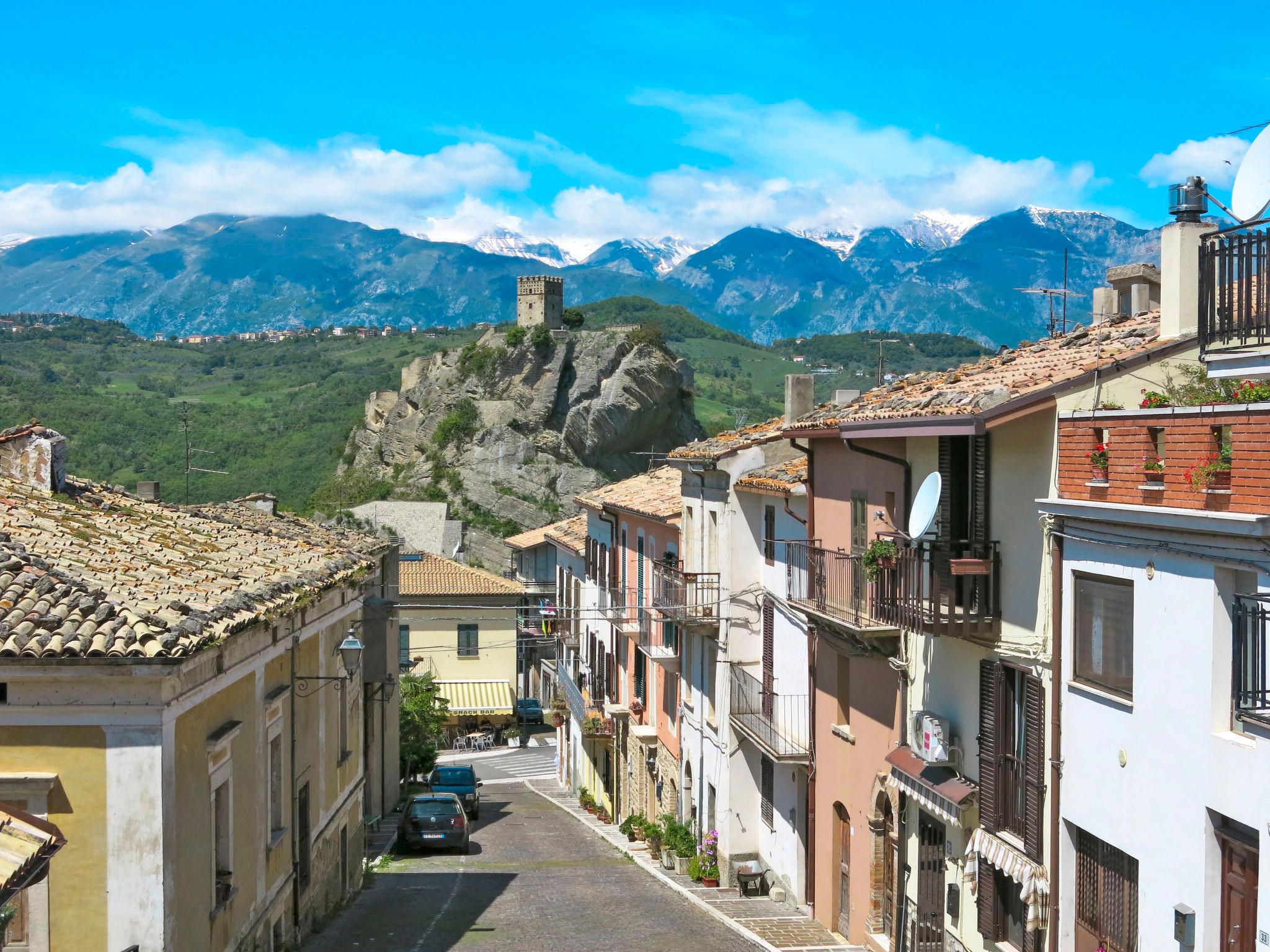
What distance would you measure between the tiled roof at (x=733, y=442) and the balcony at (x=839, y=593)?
152 inches

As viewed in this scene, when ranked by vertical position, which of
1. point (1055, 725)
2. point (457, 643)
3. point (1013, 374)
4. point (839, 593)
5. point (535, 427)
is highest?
point (535, 427)

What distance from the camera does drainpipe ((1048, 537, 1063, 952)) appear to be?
12188mm

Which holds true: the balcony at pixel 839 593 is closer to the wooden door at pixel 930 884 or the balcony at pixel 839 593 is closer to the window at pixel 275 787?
the wooden door at pixel 930 884

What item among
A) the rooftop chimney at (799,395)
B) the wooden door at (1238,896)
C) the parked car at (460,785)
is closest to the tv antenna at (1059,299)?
the rooftop chimney at (799,395)

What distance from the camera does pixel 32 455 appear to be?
687 inches

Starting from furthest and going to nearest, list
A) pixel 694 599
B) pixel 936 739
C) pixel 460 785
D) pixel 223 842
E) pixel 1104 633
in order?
pixel 460 785 < pixel 694 599 < pixel 936 739 < pixel 223 842 < pixel 1104 633

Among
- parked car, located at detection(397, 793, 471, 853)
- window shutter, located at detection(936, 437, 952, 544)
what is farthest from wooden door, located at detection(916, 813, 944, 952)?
parked car, located at detection(397, 793, 471, 853)

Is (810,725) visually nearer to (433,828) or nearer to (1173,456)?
(433,828)

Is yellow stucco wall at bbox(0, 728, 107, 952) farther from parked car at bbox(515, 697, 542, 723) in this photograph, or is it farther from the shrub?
the shrub

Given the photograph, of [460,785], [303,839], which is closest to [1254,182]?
[303,839]

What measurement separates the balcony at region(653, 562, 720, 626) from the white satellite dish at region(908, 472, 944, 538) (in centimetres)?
1102

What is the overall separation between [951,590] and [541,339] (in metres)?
101

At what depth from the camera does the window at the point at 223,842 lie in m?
13.1

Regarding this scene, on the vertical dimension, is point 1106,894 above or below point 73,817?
below
